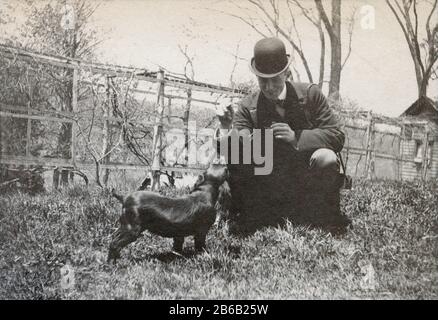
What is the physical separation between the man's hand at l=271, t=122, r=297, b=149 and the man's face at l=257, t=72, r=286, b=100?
7.8 inches

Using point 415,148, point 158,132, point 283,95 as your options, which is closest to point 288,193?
point 283,95

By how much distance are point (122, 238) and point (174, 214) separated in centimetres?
30

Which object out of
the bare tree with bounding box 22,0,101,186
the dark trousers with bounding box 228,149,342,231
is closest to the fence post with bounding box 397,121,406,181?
the bare tree with bounding box 22,0,101,186

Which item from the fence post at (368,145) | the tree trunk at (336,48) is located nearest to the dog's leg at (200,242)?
the tree trunk at (336,48)

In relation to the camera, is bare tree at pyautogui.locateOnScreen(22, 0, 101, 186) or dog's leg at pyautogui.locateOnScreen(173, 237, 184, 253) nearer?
dog's leg at pyautogui.locateOnScreen(173, 237, 184, 253)

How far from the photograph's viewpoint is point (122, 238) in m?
2.30

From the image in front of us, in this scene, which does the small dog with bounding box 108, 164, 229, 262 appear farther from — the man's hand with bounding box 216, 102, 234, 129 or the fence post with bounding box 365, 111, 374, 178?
the fence post with bounding box 365, 111, 374, 178

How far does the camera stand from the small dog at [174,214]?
230 centimetres

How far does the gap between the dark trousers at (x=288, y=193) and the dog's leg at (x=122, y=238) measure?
822 mm

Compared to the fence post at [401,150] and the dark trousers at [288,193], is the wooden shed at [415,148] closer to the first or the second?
the fence post at [401,150]

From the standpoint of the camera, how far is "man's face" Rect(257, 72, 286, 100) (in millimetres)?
2790

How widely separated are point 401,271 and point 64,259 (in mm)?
1859

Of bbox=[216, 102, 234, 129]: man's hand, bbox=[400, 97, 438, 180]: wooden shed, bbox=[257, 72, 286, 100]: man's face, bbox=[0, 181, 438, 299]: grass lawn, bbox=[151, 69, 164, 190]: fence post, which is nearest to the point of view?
bbox=[0, 181, 438, 299]: grass lawn
